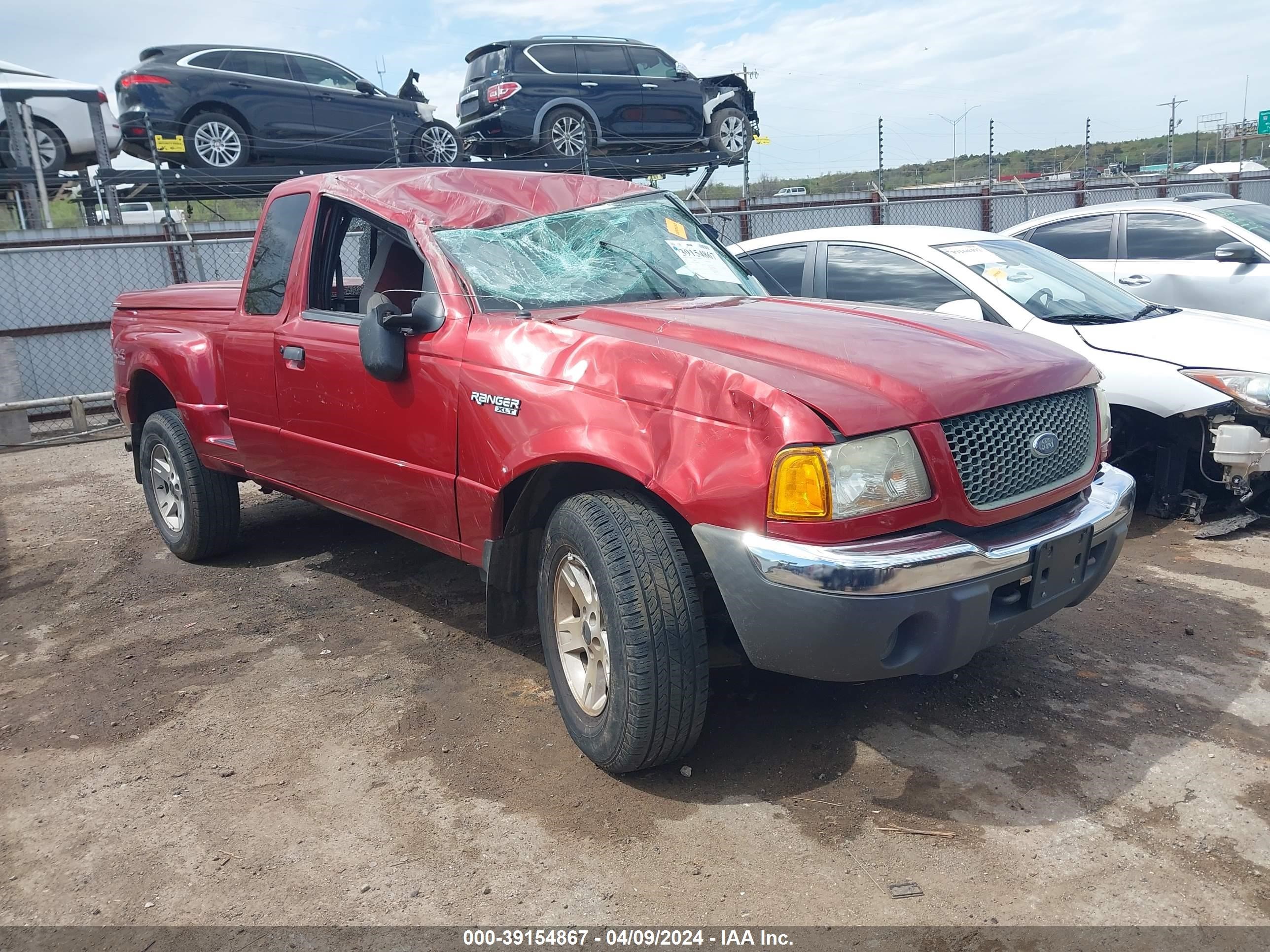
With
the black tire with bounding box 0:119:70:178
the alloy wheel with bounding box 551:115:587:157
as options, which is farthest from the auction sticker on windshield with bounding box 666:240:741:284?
the black tire with bounding box 0:119:70:178

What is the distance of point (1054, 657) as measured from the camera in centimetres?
388

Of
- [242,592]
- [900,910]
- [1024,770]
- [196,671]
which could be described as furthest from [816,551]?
[242,592]

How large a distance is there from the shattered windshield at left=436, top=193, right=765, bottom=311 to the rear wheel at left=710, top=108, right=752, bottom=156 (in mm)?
11238

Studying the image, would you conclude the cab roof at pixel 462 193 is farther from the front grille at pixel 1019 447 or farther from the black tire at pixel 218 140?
the black tire at pixel 218 140

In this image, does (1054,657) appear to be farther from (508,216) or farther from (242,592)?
(242,592)

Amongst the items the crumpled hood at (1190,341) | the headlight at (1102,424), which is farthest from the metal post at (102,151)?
the headlight at (1102,424)

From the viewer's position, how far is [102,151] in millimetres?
12180

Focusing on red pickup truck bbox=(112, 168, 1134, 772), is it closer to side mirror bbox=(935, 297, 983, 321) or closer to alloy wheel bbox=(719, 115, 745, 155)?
side mirror bbox=(935, 297, 983, 321)

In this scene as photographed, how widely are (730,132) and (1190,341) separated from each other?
35.8 feet

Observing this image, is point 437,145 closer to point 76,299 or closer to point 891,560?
point 76,299

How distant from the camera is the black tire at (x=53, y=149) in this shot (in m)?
11.9

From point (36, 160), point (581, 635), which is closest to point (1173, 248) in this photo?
point (581, 635)

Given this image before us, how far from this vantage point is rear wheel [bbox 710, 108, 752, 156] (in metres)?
14.9

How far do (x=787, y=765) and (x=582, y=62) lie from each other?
12.5 metres
